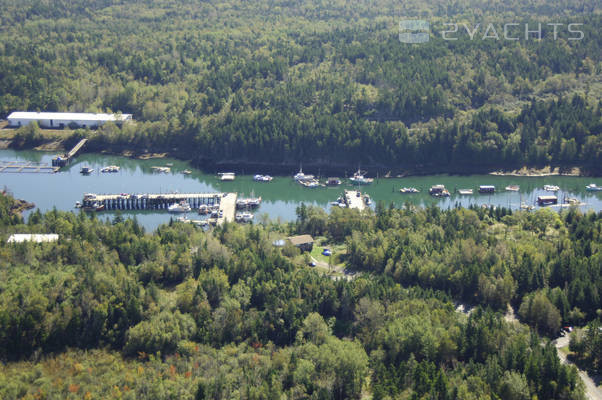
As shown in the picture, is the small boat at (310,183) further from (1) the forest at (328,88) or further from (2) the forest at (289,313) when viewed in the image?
(2) the forest at (289,313)

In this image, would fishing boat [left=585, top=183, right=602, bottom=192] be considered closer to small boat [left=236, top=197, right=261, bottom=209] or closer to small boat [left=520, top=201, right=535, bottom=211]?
small boat [left=520, top=201, right=535, bottom=211]

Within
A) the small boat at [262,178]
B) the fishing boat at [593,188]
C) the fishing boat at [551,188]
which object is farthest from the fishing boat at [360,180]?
the fishing boat at [593,188]

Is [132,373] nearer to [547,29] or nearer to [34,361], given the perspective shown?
[34,361]

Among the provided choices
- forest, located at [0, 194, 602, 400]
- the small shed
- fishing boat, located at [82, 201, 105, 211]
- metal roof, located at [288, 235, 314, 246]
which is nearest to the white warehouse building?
fishing boat, located at [82, 201, 105, 211]

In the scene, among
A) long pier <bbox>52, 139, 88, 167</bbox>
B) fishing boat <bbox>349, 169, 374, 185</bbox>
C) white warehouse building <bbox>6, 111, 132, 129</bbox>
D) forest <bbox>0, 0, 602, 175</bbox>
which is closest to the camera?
fishing boat <bbox>349, 169, 374, 185</bbox>

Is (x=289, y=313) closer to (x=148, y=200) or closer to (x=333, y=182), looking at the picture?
(x=148, y=200)

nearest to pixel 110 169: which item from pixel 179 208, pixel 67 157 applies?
pixel 67 157

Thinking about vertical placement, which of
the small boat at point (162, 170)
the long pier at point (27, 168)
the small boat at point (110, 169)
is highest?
the long pier at point (27, 168)
